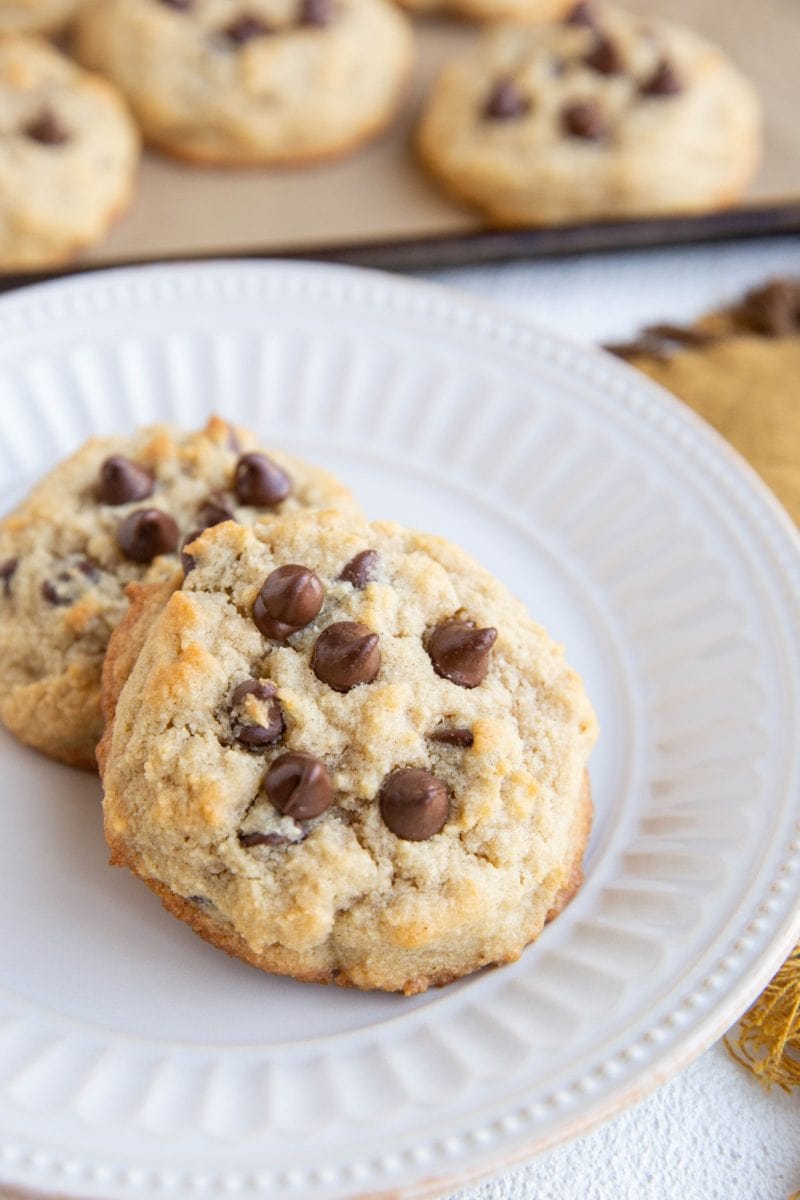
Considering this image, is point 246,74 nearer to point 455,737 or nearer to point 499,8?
point 499,8

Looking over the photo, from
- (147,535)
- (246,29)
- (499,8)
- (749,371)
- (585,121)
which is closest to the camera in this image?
(147,535)

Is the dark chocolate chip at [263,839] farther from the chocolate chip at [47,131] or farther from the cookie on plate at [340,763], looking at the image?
the chocolate chip at [47,131]

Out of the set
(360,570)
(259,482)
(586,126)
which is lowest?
(259,482)

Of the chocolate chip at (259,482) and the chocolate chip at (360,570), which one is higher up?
the chocolate chip at (360,570)

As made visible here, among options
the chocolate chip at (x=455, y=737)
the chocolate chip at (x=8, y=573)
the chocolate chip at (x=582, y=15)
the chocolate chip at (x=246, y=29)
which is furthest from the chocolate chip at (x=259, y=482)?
the chocolate chip at (x=582, y=15)

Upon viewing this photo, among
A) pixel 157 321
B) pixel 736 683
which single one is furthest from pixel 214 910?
pixel 157 321

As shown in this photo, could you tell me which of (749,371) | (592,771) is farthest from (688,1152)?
(749,371)

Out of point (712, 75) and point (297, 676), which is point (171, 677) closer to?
point (297, 676)
